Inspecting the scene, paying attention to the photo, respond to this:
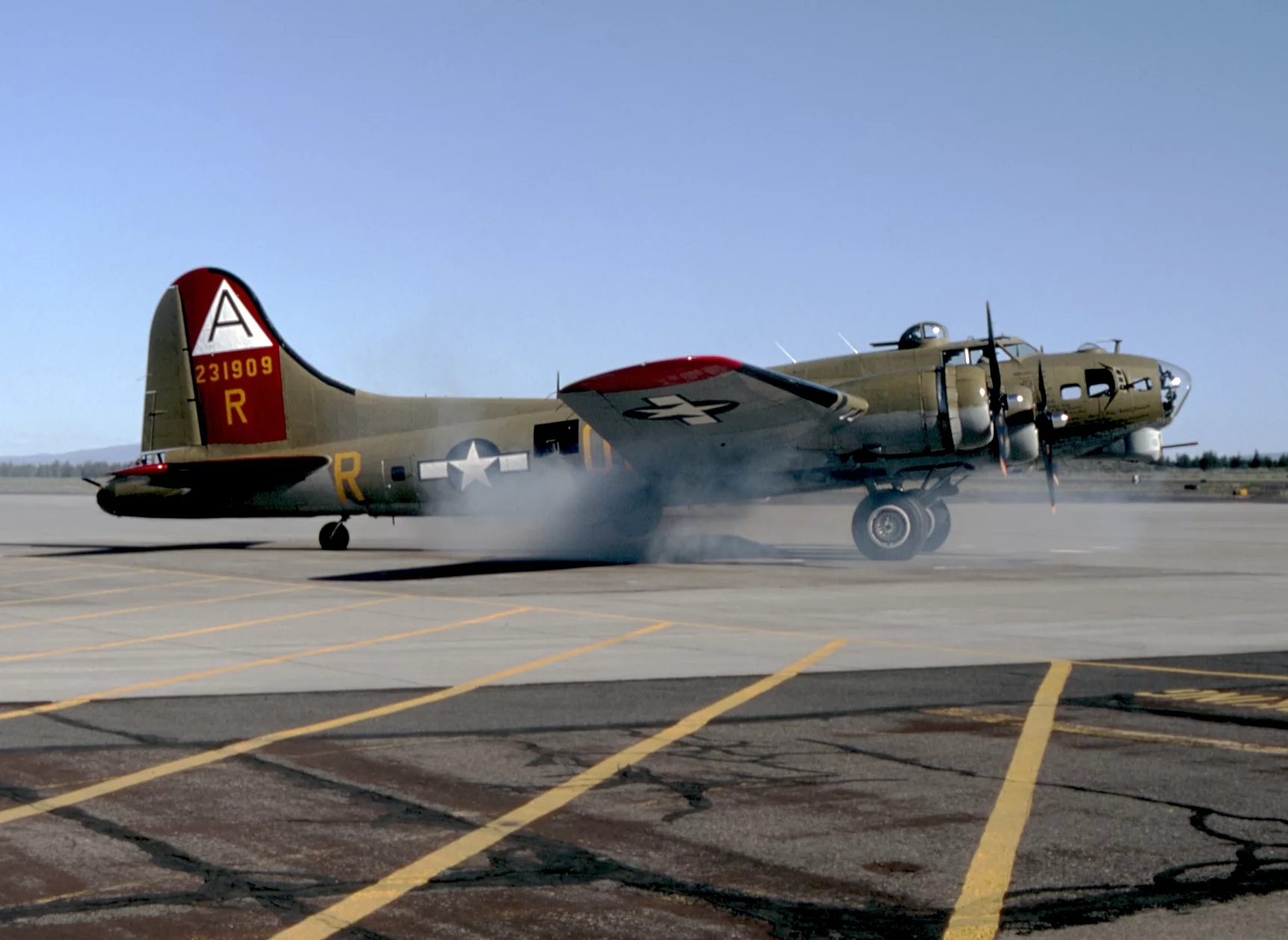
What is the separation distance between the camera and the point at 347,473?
29.5 m

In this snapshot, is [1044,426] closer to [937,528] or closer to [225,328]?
[937,528]

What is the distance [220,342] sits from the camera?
102 feet

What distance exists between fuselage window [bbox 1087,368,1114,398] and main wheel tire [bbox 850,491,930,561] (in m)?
4.23

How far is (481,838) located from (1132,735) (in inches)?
192

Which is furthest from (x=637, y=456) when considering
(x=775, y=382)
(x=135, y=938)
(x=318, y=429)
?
(x=135, y=938)

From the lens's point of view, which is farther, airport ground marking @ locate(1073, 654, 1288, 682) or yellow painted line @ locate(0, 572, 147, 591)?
yellow painted line @ locate(0, 572, 147, 591)

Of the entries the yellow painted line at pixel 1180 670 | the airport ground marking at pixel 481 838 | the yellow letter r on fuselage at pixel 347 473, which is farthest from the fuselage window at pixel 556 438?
the airport ground marking at pixel 481 838

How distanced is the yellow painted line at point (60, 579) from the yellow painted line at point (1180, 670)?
17.9 meters

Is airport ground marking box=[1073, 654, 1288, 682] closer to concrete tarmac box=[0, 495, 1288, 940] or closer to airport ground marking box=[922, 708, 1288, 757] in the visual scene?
concrete tarmac box=[0, 495, 1288, 940]

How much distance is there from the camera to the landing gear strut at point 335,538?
31.7m

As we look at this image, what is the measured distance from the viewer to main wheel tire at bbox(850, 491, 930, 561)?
25.8 meters

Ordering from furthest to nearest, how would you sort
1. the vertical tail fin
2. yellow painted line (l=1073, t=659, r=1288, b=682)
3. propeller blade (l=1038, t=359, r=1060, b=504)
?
1. the vertical tail fin
2. propeller blade (l=1038, t=359, r=1060, b=504)
3. yellow painted line (l=1073, t=659, r=1288, b=682)

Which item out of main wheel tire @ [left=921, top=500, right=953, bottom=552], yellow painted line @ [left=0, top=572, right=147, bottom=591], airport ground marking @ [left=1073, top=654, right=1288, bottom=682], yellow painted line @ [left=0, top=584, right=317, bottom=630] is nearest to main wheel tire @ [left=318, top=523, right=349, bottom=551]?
yellow painted line @ [left=0, top=572, right=147, bottom=591]

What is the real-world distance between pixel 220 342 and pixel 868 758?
86.3ft
